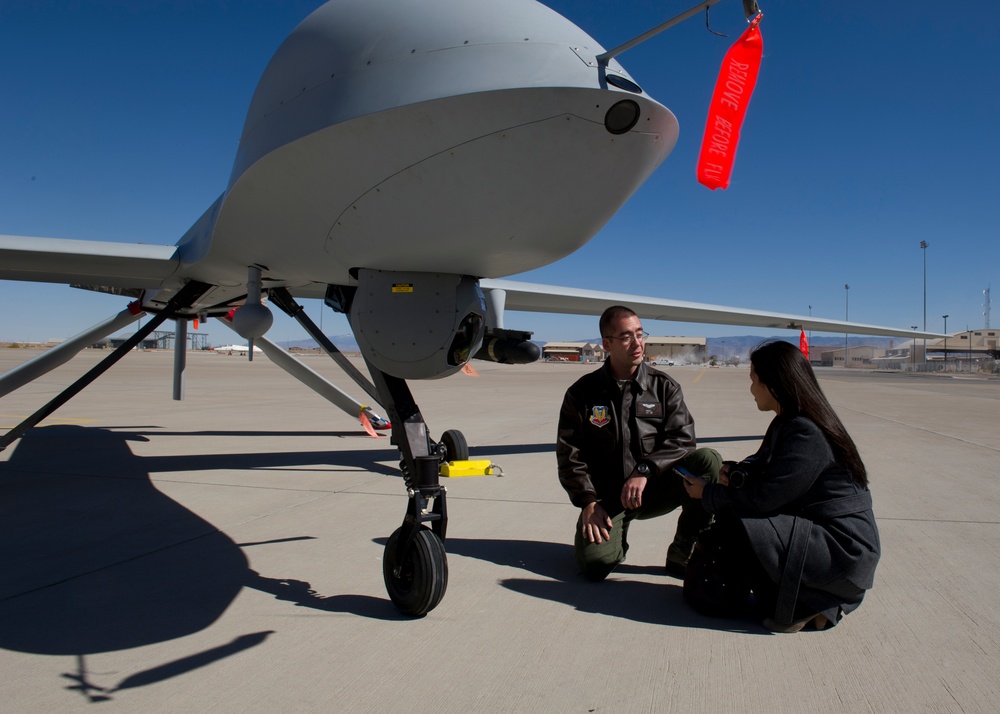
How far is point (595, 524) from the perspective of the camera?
9.89ft

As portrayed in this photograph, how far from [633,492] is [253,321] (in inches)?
93.0

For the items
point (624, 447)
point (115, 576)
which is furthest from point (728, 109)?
point (115, 576)

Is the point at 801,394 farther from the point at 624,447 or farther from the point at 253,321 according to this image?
the point at 253,321

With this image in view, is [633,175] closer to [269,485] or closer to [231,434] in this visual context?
[269,485]

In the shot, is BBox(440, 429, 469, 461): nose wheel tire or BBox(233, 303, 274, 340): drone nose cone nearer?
BBox(233, 303, 274, 340): drone nose cone

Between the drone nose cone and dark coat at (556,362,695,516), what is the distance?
1.84 meters

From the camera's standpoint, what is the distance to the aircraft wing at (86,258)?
4.69 meters

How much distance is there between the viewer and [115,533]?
4008 millimetres

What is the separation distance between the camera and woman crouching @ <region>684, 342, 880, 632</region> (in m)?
2.50

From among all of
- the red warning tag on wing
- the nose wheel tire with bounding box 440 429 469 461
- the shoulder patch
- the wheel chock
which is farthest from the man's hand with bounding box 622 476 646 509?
the nose wheel tire with bounding box 440 429 469 461

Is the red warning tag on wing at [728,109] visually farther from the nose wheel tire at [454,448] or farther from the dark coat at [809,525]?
the nose wheel tire at [454,448]

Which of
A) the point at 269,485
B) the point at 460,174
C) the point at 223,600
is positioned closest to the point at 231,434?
the point at 269,485

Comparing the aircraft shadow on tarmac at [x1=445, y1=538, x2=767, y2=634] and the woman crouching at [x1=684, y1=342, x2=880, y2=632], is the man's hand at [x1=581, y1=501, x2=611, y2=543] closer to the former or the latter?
the aircraft shadow on tarmac at [x1=445, y1=538, x2=767, y2=634]

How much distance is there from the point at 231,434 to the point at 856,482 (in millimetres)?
8074
